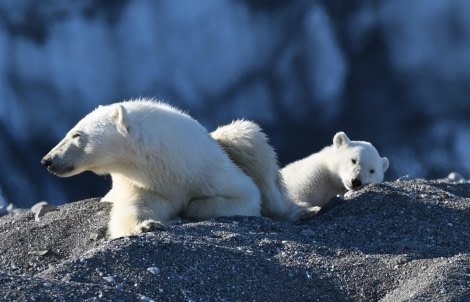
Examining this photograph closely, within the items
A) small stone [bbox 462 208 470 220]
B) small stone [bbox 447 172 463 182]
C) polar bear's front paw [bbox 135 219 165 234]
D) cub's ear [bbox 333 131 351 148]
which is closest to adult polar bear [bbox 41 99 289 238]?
polar bear's front paw [bbox 135 219 165 234]

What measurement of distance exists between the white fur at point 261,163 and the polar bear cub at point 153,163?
515 millimetres

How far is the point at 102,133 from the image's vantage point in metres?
6.79

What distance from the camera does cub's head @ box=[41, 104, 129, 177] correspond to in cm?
677

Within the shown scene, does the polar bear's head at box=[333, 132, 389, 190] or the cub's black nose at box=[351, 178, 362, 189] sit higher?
the polar bear's head at box=[333, 132, 389, 190]

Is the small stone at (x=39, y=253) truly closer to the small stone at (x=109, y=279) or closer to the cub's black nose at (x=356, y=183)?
A: the small stone at (x=109, y=279)

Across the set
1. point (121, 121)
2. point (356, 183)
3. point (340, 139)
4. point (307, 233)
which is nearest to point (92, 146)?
point (121, 121)

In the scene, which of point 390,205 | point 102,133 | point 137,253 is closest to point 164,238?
point 137,253

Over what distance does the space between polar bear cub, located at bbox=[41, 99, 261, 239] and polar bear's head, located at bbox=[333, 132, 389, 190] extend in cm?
266

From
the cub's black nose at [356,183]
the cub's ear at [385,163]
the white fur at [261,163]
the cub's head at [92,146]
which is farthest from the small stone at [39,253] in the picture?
the cub's ear at [385,163]

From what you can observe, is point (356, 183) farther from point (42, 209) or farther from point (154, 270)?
point (154, 270)

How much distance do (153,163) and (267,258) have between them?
196cm

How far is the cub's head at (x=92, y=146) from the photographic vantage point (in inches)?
266

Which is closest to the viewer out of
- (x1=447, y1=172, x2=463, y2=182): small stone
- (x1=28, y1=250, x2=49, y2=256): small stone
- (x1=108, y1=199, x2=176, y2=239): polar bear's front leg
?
(x1=108, y1=199, x2=176, y2=239): polar bear's front leg

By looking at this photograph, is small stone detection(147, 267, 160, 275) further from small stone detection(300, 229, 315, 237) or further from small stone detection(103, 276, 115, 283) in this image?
small stone detection(300, 229, 315, 237)
